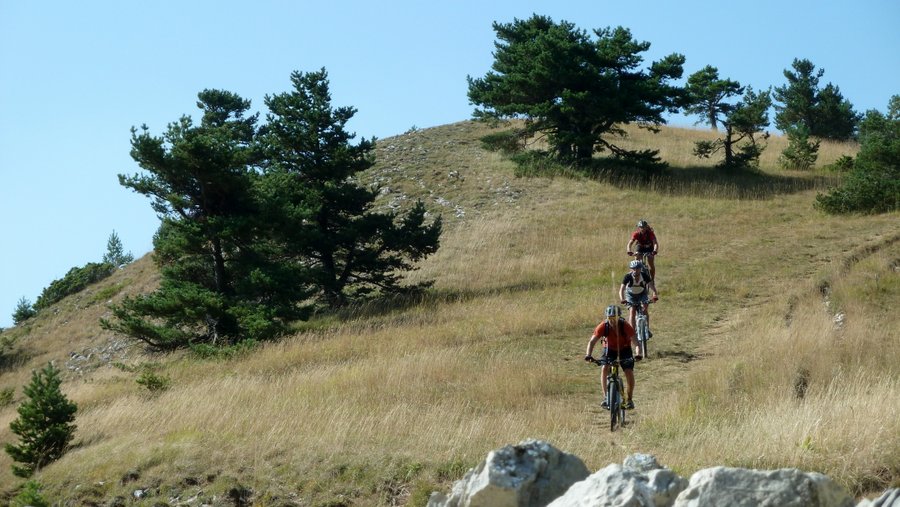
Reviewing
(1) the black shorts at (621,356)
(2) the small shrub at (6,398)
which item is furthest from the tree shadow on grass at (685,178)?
(1) the black shorts at (621,356)

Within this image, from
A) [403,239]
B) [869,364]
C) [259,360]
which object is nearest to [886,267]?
[869,364]

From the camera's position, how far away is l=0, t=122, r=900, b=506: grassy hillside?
9922 mm

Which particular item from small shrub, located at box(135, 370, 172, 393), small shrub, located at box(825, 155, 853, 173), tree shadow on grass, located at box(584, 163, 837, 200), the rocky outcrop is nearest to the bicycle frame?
small shrub, located at box(135, 370, 172, 393)

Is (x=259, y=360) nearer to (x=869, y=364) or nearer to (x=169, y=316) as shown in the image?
(x=169, y=316)

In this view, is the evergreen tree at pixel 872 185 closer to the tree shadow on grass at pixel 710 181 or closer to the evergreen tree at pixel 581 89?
the tree shadow on grass at pixel 710 181

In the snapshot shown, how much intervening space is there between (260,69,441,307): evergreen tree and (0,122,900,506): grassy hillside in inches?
75.6

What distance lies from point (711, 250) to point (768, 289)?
576 cm

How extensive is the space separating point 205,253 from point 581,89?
20.4 meters

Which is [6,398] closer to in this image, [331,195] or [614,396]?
[331,195]

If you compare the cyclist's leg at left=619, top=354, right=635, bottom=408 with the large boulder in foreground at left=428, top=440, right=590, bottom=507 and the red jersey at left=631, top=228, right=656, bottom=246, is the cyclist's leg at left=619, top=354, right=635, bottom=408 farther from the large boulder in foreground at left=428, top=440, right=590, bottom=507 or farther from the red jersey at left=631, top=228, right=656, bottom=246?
the red jersey at left=631, top=228, right=656, bottom=246

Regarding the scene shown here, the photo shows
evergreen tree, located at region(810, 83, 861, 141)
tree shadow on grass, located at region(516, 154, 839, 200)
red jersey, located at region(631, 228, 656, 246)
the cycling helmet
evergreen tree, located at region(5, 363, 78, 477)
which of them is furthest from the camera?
evergreen tree, located at region(810, 83, 861, 141)

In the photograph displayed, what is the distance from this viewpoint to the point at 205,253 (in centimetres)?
2333

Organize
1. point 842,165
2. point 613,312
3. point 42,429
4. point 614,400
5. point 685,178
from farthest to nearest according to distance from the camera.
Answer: point 842,165, point 685,178, point 42,429, point 613,312, point 614,400

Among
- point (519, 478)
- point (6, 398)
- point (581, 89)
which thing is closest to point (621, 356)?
point (519, 478)
